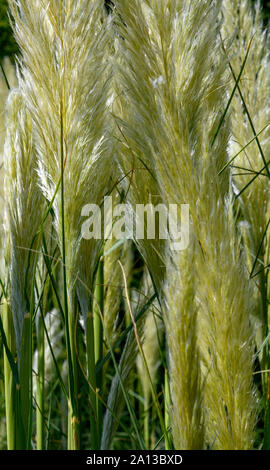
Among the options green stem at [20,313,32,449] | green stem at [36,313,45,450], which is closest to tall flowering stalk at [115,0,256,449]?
green stem at [20,313,32,449]

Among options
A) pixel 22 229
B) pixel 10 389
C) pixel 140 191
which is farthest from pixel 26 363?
pixel 140 191

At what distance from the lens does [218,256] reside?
0.79 metres

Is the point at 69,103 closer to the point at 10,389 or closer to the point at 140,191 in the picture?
the point at 140,191

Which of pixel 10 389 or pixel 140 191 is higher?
pixel 140 191

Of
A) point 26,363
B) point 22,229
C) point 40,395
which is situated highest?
point 22,229

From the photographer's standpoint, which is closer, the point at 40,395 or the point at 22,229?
the point at 22,229

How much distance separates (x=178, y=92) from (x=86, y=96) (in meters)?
0.18

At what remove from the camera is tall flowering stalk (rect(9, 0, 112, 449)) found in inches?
37.6

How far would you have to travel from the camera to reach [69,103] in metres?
0.97

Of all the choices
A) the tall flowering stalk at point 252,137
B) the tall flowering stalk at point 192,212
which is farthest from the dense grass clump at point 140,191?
the tall flowering stalk at point 252,137

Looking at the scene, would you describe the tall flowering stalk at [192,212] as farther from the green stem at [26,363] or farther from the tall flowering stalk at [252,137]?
the tall flowering stalk at [252,137]

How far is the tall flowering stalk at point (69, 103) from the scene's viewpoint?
3.14 ft

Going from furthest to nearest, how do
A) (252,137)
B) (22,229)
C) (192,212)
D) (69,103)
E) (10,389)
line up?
(252,137)
(10,389)
(22,229)
(69,103)
(192,212)

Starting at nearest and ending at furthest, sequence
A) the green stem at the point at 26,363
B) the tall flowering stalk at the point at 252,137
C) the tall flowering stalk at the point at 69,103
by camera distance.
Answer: the tall flowering stalk at the point at 69,103 → the green stem at the point at 26,363 → the tall flowering stalk at the point at 252,137
